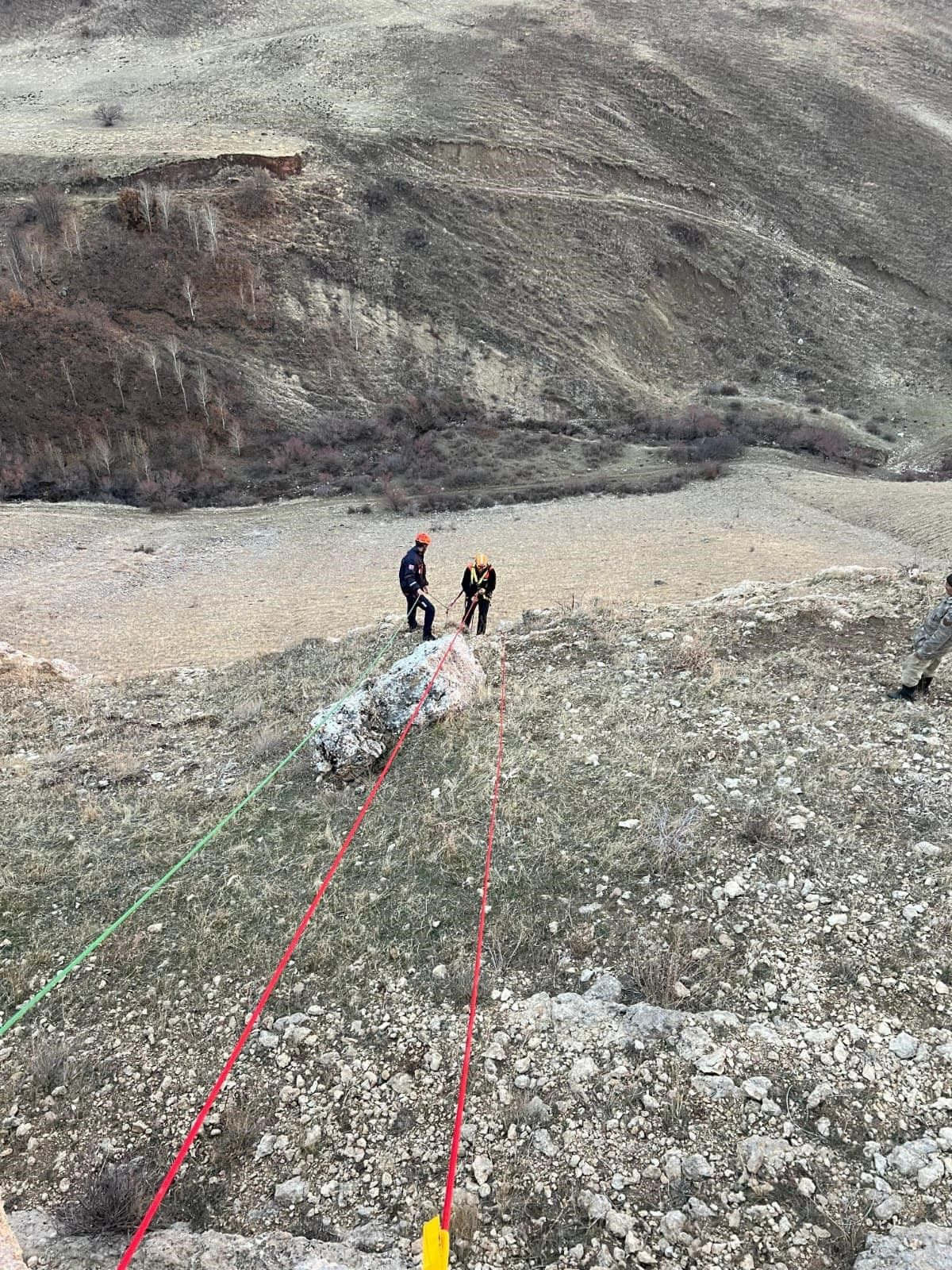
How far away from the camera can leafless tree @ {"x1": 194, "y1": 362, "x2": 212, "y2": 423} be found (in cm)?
2648

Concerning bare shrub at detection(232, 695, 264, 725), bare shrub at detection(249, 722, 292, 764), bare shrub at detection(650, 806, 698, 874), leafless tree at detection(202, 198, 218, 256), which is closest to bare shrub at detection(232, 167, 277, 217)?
leafless tree at detection(202, 198, 218, 256)

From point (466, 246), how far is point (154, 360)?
15530 millimetres

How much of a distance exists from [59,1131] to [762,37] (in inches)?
2422

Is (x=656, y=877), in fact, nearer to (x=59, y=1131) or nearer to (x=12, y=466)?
(x=59, y=1131)

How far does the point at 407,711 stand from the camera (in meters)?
8.31

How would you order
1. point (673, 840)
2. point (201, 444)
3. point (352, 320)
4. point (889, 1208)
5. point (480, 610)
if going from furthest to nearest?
point (352, 320) < point (201, 444) < point (480, 610) < point (673, 840) < point (889, 1208)

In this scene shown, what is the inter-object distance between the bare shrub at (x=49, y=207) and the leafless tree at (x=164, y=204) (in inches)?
151

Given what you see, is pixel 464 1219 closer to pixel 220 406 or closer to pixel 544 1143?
pixel 544 1143

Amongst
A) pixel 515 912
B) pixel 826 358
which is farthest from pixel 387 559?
pixel 826 358

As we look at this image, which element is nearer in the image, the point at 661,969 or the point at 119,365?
the point at 661,969

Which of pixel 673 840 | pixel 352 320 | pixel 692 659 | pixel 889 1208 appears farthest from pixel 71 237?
pixel 889 1208

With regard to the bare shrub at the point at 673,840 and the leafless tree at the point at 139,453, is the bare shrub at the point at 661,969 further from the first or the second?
the leafless tree at the point at 139,453

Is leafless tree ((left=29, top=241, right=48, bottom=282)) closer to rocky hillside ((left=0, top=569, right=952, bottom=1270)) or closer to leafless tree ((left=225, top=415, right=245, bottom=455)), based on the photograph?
leafless tree ((left=225, top=415, right=245, bottom=455))

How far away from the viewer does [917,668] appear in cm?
795
